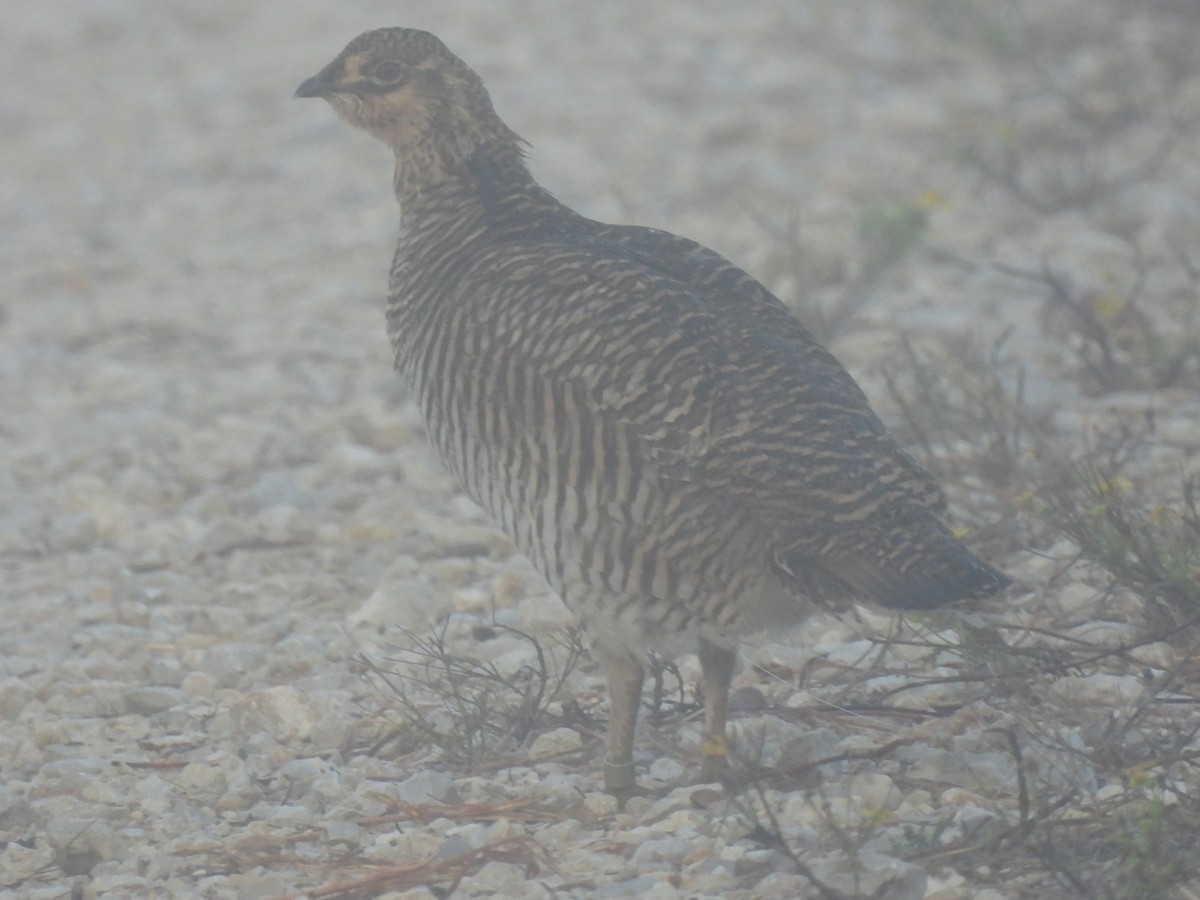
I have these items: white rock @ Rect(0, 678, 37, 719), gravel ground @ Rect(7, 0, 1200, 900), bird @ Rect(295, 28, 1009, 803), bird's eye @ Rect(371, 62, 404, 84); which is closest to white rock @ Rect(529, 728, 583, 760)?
gravel ground @ Rect(7, 0, 1200, 900)

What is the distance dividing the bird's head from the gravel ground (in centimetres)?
120

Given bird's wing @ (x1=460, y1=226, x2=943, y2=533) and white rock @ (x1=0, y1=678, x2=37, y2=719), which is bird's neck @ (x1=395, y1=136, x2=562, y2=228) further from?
white rock @ (x1=0, y1=678, x2=37, y2=719)

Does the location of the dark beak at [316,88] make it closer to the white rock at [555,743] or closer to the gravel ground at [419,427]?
the gravel ground at [419,427]

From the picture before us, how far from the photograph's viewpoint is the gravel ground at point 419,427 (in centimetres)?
366

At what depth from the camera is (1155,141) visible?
8359mm

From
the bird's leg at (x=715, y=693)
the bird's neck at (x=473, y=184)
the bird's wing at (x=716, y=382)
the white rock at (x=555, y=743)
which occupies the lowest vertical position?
the white rock at (x=555, y=743)

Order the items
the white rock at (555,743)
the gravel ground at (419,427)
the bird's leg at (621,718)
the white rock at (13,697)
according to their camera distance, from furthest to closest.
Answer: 1. the white rock at (13,697)
2. the white rock at (555,743)
3. the bird's leg at (621,718)
4. the gravel ground at (419,427)

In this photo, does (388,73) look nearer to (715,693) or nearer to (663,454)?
(663,454)

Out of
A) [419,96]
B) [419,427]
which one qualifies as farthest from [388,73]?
[419,427]

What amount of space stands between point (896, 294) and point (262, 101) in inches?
186

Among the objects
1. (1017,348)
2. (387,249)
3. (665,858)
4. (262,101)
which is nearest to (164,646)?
(665,858)

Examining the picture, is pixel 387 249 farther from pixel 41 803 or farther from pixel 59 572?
pixel 41 803

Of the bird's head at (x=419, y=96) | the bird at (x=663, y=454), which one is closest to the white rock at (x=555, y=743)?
the bird at (x=663, y=454)

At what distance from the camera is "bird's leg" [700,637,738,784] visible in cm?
376
